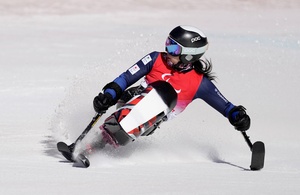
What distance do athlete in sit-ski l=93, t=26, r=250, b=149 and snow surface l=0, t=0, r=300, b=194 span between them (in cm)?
49

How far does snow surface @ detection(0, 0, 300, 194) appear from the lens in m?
6.87

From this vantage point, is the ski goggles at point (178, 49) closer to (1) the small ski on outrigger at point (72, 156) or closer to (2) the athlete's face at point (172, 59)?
(2) the athlete's face at point (172, 59)

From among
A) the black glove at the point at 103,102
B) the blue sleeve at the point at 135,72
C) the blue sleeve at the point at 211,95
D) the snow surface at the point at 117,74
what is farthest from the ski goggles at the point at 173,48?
the snow surface at the point at 117,74

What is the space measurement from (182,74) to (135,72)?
43cm

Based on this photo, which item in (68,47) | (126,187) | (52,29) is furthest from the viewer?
(52,29)

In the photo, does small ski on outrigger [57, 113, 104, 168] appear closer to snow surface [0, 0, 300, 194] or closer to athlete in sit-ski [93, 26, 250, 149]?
snow surface [0, 0, 300, 194]

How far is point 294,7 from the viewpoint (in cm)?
2741

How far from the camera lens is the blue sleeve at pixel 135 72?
26.2 ft

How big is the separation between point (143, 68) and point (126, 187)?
1.95 meters

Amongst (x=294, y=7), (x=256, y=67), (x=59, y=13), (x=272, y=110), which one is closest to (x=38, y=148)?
(x=272, y=110)

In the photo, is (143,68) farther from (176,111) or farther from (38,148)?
(38,148)

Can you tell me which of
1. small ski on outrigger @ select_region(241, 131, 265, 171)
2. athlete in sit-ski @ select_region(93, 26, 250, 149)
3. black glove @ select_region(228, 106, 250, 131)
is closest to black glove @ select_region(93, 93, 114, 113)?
athlete in sit-ski @ select_region(93, 26, 250, 149)

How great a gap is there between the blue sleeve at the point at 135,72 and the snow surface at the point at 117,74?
0.62m

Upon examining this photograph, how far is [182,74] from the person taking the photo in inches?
321
